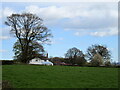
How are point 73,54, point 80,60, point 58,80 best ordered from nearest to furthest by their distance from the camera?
point 58,80
point 80,60
point 73,54

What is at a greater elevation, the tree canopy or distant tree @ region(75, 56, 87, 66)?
the tree canopy

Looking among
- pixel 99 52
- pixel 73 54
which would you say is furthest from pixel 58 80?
pixel 73 54

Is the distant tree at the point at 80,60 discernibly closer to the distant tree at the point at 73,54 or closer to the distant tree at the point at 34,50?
the distant tree at the point at 73,54

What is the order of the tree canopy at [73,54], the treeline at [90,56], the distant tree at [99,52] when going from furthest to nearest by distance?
the tree canopy at [73,54] → the distant tree at [99,52] → the treeline at [90,56]

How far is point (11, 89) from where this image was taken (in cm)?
1227

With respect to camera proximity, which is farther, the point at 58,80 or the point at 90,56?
the point at 90,56

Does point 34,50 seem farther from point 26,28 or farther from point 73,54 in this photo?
point 73,54

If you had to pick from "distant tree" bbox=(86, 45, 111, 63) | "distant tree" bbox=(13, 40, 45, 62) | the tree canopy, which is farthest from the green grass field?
the tree canopy

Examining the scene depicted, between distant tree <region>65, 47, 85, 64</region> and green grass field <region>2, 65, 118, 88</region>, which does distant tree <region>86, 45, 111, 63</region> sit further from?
green grass field <region>2, 65, 118, 88</region>

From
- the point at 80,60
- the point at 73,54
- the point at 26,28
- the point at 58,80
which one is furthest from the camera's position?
the point at 73,54

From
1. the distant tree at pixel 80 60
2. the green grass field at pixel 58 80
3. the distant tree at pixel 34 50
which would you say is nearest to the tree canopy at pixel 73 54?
the distant tree at pixel 80 60

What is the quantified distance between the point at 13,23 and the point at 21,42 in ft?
17.0

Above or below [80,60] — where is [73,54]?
above

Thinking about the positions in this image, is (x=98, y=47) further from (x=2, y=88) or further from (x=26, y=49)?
(x=2, y=88)
